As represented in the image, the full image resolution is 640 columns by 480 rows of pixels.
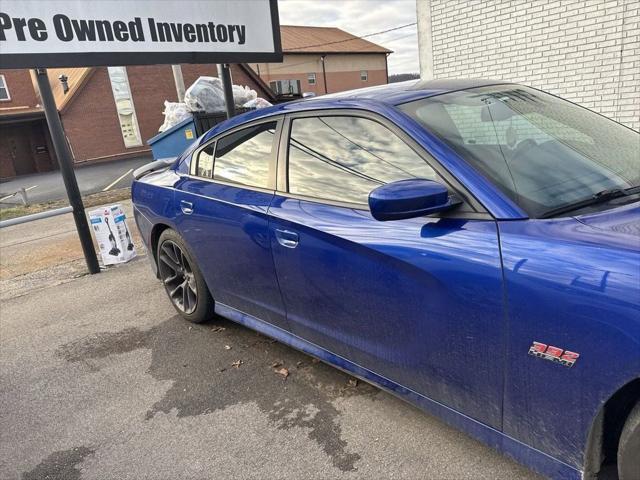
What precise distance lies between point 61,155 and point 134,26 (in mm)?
1594

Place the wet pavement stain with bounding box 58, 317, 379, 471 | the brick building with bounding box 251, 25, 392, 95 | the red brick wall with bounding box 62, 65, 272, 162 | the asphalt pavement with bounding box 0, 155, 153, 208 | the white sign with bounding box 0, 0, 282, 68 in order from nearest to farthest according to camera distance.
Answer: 1. the wet pavement stain with bounding box 58, 317, 379, 471
2. the white sign with bounding box 0, 0, 282, 68
3. the asphalt pavement with bounding box 0, 155, 153, 208
4. the red brick wall with bounding box 62, 65, 272, 162
5. the brick building with bounding box 251, 25, 392, 95

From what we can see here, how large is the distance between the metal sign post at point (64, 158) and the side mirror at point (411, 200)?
4.20 m

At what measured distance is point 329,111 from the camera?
2572 mm

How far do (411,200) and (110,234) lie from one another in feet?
15.7

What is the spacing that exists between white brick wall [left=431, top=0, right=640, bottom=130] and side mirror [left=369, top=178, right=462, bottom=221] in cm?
547

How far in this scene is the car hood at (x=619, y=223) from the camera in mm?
1551

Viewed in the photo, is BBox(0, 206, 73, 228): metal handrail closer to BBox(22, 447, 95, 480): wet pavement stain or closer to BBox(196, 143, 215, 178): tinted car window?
BBox(196, 143, 215, 178): tinted car window

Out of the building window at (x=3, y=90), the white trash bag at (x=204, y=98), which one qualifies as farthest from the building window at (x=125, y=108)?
the white trash bag at (x=204, y=98)

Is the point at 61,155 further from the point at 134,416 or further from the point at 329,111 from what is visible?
the point at 329,111

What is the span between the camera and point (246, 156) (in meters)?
3.08

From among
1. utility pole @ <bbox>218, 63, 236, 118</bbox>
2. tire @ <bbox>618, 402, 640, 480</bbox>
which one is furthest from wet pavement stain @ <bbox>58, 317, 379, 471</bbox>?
utility pole @ <bbox>218, 63, 236, 118</bbox>

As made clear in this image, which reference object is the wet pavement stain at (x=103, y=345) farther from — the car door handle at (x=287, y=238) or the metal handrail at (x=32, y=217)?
the metal handrail at (x=32, y=217)

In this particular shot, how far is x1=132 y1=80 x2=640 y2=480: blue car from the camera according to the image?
1585 millimetres

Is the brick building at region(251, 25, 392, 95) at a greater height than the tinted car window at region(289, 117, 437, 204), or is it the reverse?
the brick building at region(251, 25, 392, 95)
